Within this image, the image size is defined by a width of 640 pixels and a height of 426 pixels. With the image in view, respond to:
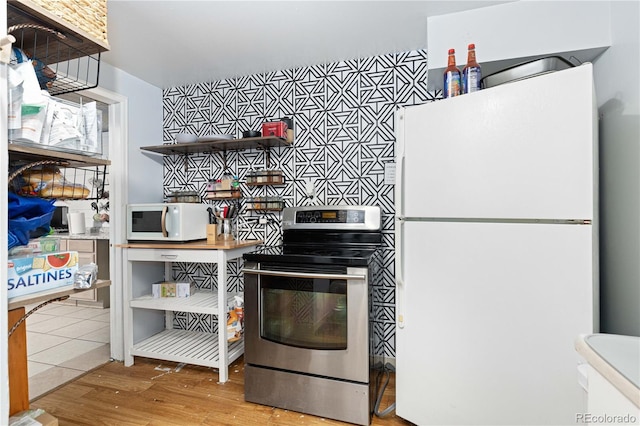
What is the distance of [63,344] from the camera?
2975mm

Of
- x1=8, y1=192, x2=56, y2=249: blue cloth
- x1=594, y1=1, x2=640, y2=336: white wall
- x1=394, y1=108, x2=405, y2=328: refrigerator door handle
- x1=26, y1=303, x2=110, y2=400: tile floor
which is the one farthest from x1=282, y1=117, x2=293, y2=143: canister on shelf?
x1=26, y1=303, x2=110, y2=400: tile floor

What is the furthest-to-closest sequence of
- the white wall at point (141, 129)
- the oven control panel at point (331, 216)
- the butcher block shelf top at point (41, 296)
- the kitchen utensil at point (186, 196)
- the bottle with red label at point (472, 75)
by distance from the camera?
1. the kitchen utensil at point (186, 196)
2. the white wall at point (141, 129)
3. the oven control panel at point (331, 216)
4. the bottle with red label at point (472, 75)
5. the butcher block shelf top at point (41, 296)

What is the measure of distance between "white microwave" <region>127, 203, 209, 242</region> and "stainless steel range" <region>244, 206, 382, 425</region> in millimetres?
709

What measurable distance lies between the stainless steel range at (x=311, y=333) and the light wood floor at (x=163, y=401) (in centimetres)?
10

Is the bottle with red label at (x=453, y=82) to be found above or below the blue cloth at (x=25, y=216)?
above

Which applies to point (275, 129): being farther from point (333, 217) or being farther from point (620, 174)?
point (620, 174)

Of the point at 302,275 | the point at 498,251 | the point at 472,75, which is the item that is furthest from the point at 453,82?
the point at 302,275

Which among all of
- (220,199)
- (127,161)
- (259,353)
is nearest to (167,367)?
(259,353)

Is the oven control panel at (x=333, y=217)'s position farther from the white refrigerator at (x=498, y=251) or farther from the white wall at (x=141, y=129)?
the white wall at (x=141, y=129)

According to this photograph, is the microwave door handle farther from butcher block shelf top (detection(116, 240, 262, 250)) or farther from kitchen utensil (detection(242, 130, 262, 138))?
kitchen utensil (detection(242, 130, 262, 138))

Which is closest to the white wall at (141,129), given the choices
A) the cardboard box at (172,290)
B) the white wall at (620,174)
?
the cardboard box at (172,290)

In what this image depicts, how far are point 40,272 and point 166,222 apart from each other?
123 centimetres

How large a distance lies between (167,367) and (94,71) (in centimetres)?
229

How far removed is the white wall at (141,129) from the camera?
8.65ft
